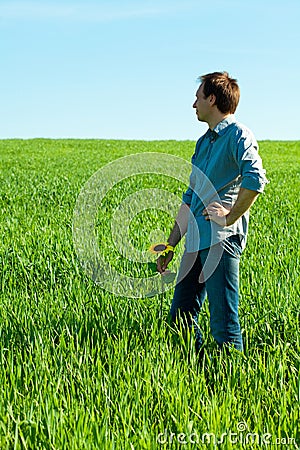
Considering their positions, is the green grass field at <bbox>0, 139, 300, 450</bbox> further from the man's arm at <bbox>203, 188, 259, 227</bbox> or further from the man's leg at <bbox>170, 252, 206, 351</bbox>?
the man's arm at <bbox>203, 188, 259, 227</bbox>

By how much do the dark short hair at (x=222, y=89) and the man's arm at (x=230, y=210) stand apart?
0.56 metres

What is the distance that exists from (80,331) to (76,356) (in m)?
0.24

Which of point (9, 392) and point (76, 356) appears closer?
point (9, 392)

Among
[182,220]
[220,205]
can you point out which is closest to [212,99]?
[220,205]

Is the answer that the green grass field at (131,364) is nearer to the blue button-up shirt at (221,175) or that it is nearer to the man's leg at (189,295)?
the man's leg at (189,295)

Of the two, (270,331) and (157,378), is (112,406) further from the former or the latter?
(270,331)

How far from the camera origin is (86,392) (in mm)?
3340

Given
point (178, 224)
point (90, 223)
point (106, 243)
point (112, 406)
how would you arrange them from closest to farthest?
point (112, 406) < point (178, 224) < point (106, 243) < point (90, 223)

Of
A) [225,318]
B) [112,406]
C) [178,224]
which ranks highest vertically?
[178,224]

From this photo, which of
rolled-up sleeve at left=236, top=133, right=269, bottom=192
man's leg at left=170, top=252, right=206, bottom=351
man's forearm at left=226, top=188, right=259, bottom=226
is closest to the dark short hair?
rolled-up sleeve at left=236, top=133, right=269, bottom=192

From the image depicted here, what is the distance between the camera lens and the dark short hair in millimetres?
3859

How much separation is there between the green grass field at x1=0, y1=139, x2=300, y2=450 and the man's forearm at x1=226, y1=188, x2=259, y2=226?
787 millimetres

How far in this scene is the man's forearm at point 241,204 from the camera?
12.1 feet

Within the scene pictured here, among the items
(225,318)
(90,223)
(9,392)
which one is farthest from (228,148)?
(90,223)
